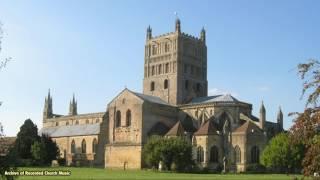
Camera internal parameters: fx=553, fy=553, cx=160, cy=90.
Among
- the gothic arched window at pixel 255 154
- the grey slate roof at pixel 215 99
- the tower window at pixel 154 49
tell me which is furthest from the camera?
the tower window at pixel 154 49

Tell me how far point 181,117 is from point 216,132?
14101 millimetres

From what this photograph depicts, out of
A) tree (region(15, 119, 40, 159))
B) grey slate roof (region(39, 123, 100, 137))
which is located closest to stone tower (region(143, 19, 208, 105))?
grey slate roof (region(39, 123, 100, 137))

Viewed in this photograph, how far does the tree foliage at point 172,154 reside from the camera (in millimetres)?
72688

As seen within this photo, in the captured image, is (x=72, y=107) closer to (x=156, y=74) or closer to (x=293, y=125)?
(x=156, y=74)

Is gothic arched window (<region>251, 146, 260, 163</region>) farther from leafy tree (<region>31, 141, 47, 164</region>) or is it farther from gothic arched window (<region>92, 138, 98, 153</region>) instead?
leafy tree (<region>31, 141, 47, 164</region>)

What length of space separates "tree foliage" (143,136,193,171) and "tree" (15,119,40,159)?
1168 inches

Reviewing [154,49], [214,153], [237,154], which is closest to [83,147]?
[154,49]

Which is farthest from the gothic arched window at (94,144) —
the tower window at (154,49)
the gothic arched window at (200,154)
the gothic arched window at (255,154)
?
the gothic arched window at (255,154)

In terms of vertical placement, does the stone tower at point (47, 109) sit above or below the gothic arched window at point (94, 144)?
above

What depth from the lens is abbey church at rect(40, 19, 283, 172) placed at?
79.6m

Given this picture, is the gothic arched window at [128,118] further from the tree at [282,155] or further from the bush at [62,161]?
the tree at [282,155]

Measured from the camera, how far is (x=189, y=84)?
334ft

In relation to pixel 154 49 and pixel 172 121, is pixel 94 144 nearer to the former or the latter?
pixel 172 121

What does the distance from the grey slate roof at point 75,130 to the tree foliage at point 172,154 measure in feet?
93.7
